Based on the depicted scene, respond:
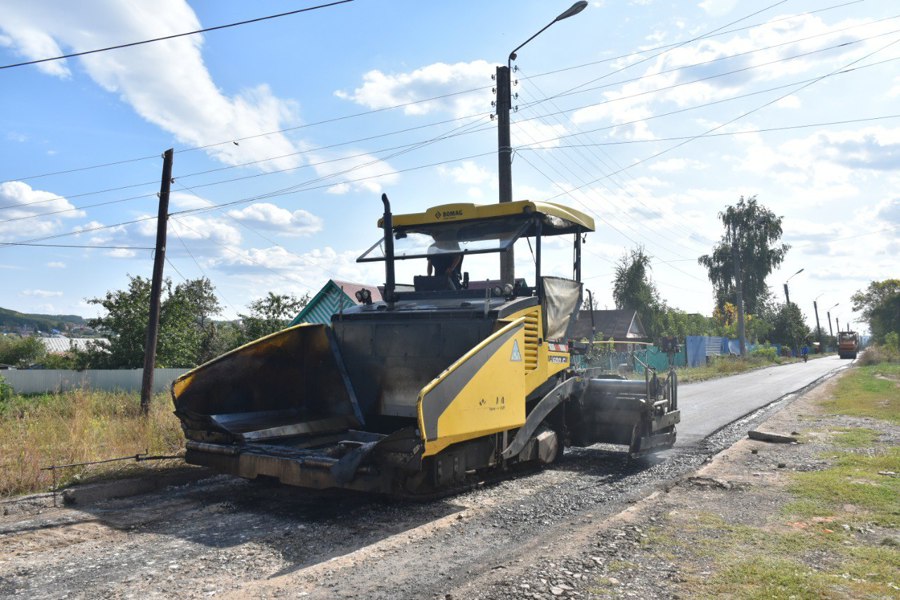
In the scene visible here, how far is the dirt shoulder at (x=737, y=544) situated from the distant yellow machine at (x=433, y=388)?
110cm

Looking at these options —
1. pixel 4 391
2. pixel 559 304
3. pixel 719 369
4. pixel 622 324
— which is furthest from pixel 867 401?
pixel 622 324

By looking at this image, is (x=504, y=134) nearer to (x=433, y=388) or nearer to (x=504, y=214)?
(x=504, y=214)

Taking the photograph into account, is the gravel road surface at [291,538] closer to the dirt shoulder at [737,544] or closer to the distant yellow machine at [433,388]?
the dirt shoulder at [737,544]

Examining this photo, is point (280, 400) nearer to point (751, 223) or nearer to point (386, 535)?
point (386, 535)

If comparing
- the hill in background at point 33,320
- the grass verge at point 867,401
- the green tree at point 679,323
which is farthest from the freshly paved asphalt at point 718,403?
the hill in background at point 33,320

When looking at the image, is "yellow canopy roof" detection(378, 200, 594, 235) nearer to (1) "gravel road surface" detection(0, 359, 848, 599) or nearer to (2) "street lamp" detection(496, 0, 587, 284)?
(1) "gravel road surface" detection(0, 359, 848, 599)

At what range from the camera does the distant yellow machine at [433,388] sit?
17.8 ft

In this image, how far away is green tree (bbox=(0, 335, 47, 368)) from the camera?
48906mm

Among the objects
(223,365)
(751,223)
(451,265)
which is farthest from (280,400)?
(751,223)

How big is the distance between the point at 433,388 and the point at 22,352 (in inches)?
2123

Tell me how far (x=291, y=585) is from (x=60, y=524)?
2398mm

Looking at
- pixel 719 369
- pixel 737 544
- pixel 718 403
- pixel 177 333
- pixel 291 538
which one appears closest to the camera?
pixel 737 544

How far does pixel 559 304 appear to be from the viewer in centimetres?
736

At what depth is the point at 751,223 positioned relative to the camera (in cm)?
5631
